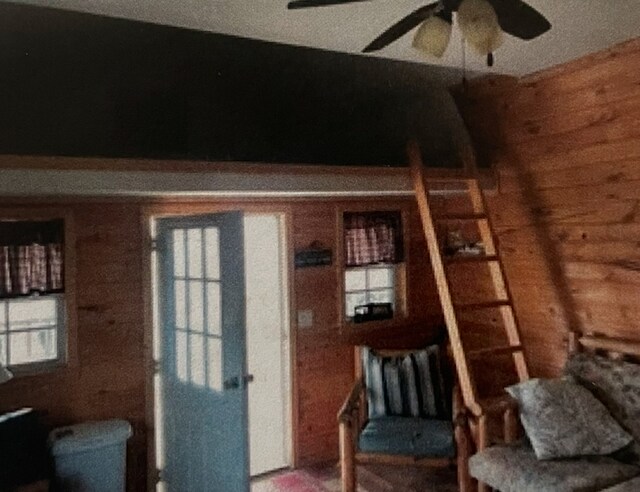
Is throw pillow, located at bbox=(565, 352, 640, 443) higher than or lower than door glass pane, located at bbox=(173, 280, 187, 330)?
lower

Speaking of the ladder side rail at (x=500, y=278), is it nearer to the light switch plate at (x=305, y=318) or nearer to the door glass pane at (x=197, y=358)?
the light switch plate at (x=305, y=318)

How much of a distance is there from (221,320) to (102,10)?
1.55m

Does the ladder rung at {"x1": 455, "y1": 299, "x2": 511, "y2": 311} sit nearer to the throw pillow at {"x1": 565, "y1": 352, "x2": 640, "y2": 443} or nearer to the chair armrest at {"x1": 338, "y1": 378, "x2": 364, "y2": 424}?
the throw pillow at {"x1": 565, "y1": 352, "x2": 640, "y2": 443}

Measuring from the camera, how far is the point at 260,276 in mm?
4375

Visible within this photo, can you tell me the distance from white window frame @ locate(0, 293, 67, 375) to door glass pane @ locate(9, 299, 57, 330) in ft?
0.05

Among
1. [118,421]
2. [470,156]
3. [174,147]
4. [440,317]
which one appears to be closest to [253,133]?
[174,147]

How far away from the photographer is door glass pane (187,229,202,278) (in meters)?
3.17

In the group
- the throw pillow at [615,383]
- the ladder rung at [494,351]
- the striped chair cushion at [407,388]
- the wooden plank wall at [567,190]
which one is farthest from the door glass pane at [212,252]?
the throw pillow at [615,383]

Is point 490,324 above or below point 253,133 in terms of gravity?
below

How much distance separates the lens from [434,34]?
1553mm

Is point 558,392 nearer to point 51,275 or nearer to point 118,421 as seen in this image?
point 118,421

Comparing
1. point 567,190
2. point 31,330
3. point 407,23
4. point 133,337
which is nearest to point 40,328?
point 31,330

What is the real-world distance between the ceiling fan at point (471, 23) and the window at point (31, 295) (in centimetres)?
221

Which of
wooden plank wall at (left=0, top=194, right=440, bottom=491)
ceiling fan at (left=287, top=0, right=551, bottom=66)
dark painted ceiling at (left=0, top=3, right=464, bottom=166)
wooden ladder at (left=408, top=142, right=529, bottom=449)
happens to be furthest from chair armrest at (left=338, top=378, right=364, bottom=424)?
ceiling fan at (left=287, top=0, right=551, bottom=66)
